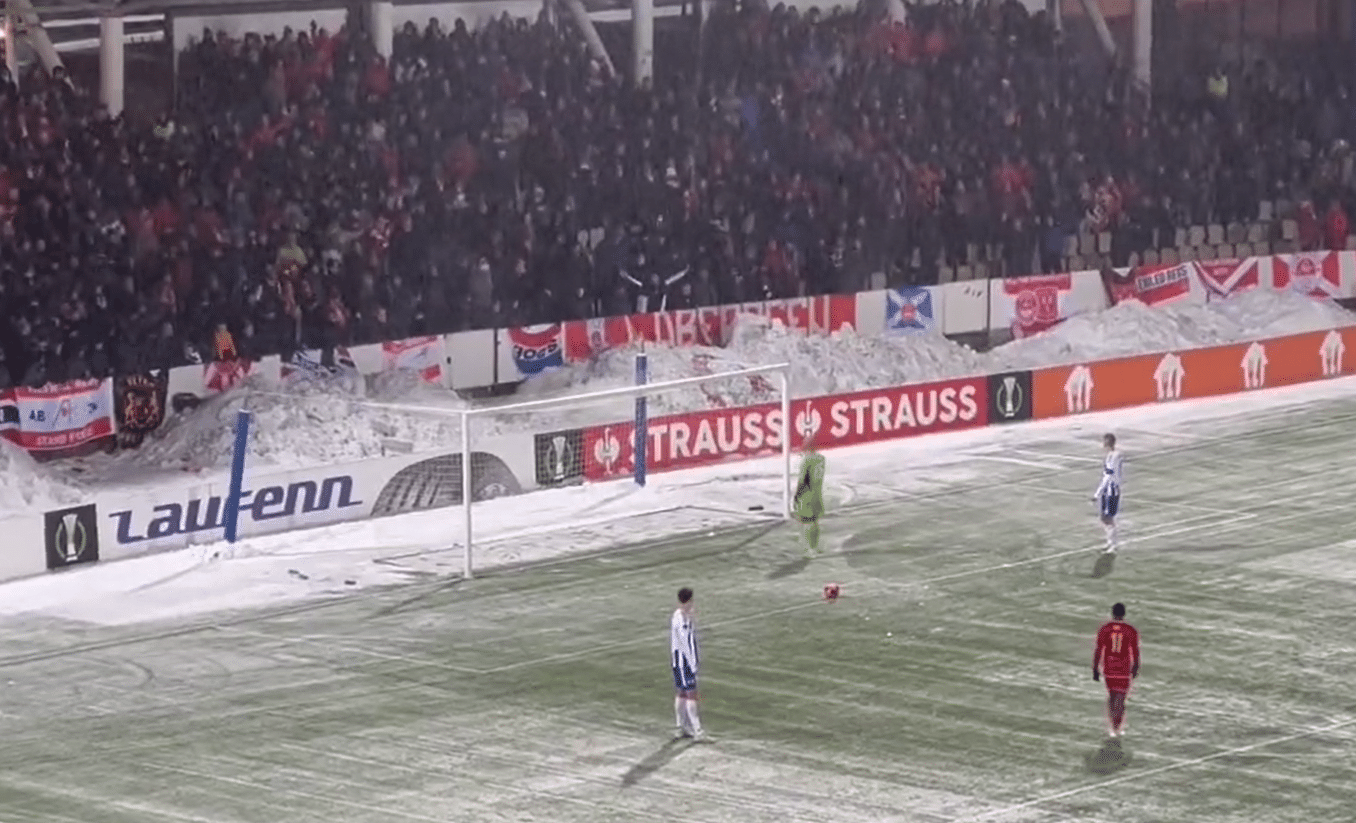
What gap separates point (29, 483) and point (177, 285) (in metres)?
4.93

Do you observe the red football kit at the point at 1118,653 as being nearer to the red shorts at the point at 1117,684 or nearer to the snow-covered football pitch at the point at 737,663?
the red shorts at the point at 1117,684

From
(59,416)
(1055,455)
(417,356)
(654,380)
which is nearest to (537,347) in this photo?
(654,380)

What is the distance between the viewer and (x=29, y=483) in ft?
107

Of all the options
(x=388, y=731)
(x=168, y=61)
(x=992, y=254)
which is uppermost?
(x=168, y=61)

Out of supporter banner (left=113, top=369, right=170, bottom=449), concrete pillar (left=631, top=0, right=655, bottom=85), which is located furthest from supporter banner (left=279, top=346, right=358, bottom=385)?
concrete pillar (left=631, top=0, right=655, bottom=85)

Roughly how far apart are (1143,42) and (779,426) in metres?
19.9

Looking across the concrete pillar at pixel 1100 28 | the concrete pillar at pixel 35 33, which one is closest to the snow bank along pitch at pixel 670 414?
the concrete pillar at pixel 35 33

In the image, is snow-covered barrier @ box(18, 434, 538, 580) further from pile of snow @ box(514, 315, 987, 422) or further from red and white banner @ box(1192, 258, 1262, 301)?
red and white banner @ box(1192, 258, 1262, 301)

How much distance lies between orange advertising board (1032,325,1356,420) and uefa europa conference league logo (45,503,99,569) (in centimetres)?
1570

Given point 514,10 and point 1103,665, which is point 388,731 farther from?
point 514,10

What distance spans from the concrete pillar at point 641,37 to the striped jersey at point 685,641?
23.1 metres

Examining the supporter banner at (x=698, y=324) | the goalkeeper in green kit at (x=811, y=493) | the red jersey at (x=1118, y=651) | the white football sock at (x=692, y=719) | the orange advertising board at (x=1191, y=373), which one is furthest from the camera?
the orange advertising board at (x=1191, y=373)

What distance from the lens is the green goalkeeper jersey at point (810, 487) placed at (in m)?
30.5

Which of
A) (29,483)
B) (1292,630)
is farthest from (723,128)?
(1292,630)
